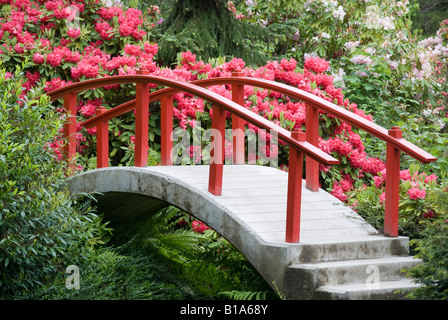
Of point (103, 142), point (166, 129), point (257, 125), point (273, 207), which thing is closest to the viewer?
point (257, 125)

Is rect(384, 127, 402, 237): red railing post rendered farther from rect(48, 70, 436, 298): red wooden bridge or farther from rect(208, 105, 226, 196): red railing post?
rect(208, 105, 226, 196): red railing post

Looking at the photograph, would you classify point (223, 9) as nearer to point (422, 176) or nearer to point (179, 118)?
point (179, 118)

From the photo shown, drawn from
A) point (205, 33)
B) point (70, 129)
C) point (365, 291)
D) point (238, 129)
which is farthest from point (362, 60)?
point (365, 291)

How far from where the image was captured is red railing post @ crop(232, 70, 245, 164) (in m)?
7.57

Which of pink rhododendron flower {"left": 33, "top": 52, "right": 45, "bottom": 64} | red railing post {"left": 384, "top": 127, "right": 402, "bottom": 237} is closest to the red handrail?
red railing post {"left": 384, "top": 127, "right": 402, "bottom": 237}

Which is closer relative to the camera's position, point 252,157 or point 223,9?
point 252,157

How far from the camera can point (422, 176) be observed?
7137 mm

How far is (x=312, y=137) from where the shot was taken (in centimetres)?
679

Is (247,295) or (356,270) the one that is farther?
(247,295)

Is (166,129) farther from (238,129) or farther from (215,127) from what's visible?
(215,127)

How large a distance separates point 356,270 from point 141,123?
98.7 inches

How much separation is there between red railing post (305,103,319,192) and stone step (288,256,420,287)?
123 cm
